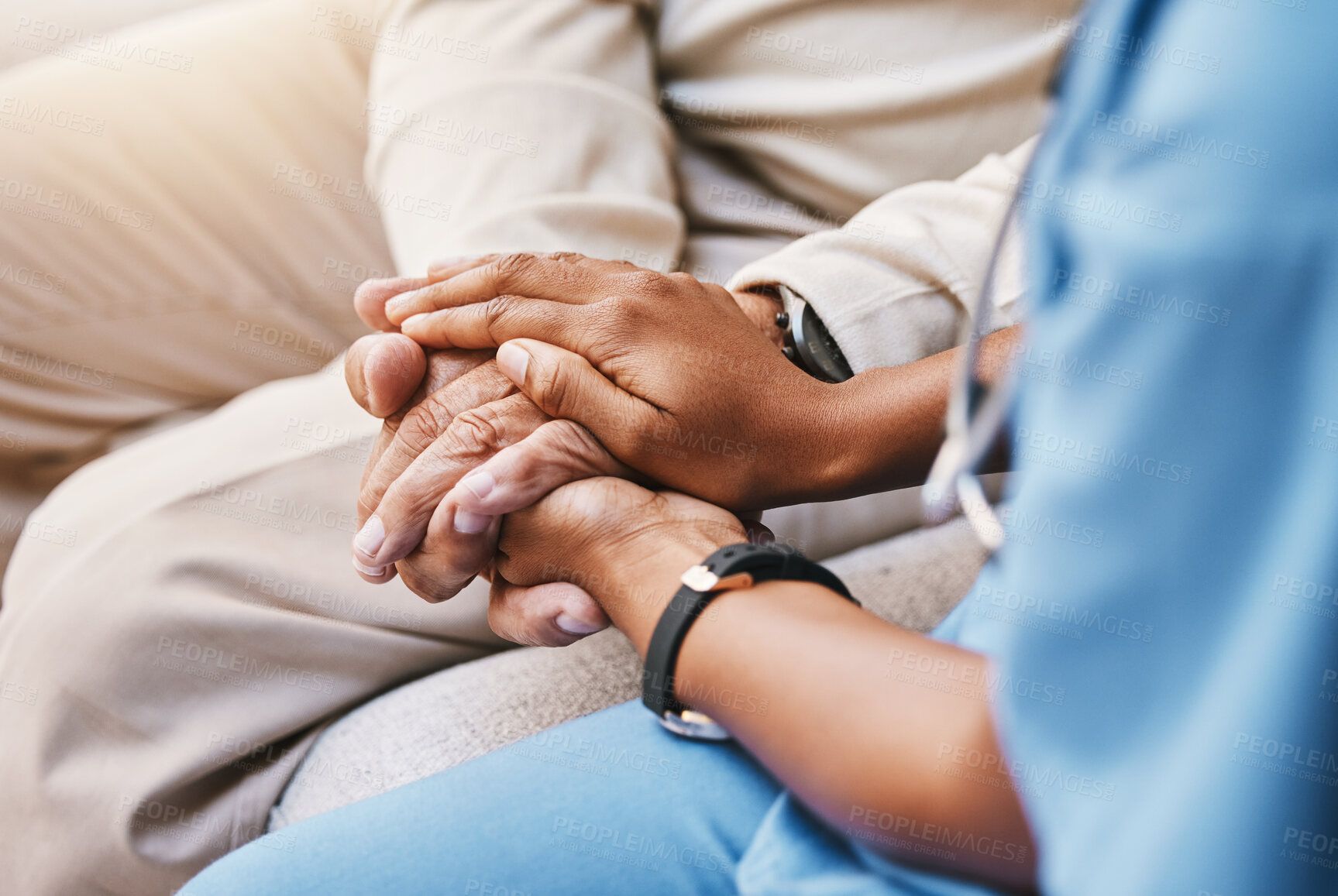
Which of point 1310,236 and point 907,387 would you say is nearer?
point 1310,236

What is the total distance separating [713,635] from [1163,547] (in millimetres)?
258

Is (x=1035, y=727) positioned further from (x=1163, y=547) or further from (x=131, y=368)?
(x=131, y=368)

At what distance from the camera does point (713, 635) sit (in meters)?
0.50

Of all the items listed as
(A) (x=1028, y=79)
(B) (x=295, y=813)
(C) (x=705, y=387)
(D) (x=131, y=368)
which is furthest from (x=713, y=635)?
(D) (x=131, y=368)

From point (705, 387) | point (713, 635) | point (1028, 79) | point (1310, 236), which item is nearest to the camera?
point (1310, 236)

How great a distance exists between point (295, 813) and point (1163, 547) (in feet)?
2.10

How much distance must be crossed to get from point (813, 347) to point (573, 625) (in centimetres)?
30

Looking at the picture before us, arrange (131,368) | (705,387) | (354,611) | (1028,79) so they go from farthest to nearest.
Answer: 1. (131,368)
2. (1028,79)
3. (354,611)
4. (705,387)

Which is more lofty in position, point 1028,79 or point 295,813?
point 1028,79

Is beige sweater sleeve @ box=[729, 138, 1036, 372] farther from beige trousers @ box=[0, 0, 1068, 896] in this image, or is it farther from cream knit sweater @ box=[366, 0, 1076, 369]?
beige trousers @ box=[0, 0, 1068, 896]

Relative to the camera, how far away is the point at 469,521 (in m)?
0.59

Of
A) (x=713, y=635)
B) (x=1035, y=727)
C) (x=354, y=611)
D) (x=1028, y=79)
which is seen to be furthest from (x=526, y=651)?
(x=1028, y=79)

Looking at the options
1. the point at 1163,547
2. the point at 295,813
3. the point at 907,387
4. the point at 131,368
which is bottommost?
the point at 295,813

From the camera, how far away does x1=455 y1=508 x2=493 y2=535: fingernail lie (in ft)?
1.93
